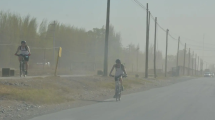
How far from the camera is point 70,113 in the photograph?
1297 centimetres

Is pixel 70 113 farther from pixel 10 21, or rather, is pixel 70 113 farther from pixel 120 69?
pixel 10 21

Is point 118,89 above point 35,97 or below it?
above

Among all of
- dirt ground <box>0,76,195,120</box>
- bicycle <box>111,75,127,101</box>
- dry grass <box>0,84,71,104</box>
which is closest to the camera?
dirt ground <box>0,76,195,120</box>

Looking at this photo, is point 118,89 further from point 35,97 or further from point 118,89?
point 35,97

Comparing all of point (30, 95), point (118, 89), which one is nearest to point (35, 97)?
point (30, 95)

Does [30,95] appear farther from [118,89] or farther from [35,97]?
[118,89]

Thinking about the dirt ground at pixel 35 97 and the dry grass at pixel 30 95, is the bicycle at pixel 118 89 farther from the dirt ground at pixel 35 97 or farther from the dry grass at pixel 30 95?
the dry grass at pixel 30 95

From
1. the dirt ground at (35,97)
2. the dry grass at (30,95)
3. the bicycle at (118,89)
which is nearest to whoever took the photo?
the dirt ground at (35,97)

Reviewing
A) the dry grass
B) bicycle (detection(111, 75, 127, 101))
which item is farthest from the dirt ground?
bicycle (detection(111, 75, 127, 101))

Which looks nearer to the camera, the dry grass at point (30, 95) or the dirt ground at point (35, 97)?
the dirt ground at point (35, 97)

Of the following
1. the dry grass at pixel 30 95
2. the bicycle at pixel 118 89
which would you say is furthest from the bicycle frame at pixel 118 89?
the dry grass at pixel 30 95

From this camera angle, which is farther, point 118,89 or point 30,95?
point 118,89

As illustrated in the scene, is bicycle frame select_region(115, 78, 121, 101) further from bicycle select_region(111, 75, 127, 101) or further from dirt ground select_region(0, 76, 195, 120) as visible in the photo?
dirt ground select_region(0, 76, 195, 120)

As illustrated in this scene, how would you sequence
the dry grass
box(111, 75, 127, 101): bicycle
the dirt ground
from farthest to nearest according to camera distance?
1. box(111, 75, 127, 101): bicycle
2. the dry grass
3. the dirt ground
